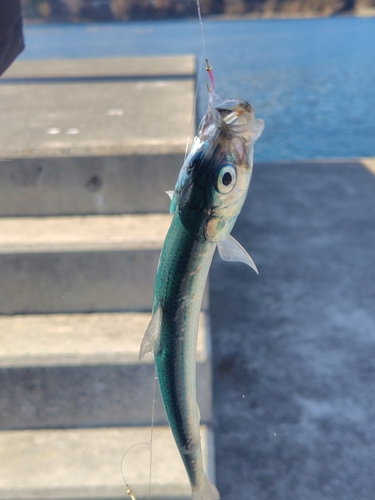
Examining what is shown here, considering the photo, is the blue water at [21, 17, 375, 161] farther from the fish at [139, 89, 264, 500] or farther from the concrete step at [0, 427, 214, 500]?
the fish at [139, 89, 264, 500]

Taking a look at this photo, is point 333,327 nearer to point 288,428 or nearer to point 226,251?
point 288,428

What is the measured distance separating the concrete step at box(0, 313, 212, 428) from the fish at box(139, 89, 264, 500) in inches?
41.9

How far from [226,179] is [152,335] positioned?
38cm

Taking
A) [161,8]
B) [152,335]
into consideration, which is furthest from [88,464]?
[161,8]

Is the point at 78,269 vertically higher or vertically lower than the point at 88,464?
higher

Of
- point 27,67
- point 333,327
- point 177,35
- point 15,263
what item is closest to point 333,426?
point 333,327

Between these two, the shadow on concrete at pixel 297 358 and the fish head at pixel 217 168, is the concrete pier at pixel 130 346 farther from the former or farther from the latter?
the fish head at pixel 217 168

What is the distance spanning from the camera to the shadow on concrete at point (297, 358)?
2238 millimetres

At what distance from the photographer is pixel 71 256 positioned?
97.3 inches

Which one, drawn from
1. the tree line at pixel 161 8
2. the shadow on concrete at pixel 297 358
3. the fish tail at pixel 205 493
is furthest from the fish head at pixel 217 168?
the tree line at pixel 161 8

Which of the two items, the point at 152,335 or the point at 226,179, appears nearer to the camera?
the point at 226,179

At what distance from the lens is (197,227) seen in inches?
38.0

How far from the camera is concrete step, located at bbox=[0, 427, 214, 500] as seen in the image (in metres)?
2.01

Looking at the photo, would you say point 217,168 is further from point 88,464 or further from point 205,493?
point 88,464
